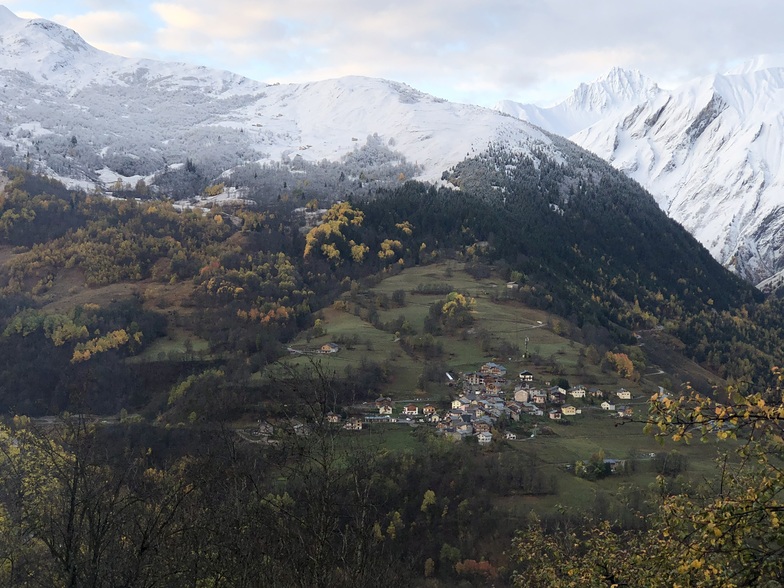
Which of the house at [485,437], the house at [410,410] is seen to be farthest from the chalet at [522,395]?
the house at [410,410]

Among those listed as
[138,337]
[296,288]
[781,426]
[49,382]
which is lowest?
[49,382]

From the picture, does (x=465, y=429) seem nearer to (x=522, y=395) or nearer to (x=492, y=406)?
(x=492, y=406)

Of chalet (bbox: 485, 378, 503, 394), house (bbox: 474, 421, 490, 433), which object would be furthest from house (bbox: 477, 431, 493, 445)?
chalet (bbox: 485, 378, 503, 394)

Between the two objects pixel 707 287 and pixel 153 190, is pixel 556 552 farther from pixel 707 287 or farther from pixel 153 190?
pixel 153 190

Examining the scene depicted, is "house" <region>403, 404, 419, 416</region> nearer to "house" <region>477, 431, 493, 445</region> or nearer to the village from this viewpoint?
the village

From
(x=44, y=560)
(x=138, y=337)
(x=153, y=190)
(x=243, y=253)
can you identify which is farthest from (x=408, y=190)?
(x=44, y=560)

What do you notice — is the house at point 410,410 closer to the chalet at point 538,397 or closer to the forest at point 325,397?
the forest at point 325,397

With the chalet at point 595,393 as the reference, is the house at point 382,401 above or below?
below
